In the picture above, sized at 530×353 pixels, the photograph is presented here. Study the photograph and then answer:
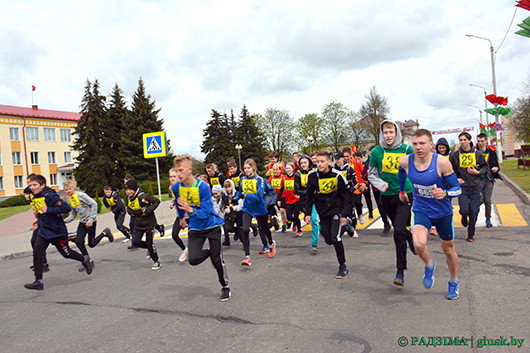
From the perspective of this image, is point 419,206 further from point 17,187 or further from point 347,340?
point 17,187

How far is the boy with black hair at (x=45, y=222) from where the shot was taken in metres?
5.97

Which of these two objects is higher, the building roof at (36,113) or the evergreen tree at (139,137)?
the building roof at (36,113)

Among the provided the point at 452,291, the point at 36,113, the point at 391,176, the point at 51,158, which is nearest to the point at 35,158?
the point at 51,158

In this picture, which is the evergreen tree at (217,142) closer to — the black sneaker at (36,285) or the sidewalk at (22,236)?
the sidewalk at (22,236)

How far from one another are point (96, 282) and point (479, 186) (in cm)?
764

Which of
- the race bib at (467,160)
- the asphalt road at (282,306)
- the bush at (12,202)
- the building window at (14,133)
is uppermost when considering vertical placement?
the building window at (14,133)

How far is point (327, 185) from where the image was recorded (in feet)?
17.7

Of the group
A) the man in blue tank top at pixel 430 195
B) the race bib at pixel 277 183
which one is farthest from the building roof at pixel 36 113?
the man in blue tank top at pixel 430 195

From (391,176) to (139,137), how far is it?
38.8 meters

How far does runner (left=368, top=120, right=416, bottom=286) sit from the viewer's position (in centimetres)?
484

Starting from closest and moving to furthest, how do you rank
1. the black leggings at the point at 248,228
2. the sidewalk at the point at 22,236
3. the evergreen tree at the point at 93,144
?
the black leggings at the point at 248,228 < the sidewalk at the point at 22,236 < the evergreen tree at the point at 93,144

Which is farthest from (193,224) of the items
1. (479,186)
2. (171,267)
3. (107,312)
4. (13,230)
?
(13,230)

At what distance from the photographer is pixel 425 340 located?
3.26 meters

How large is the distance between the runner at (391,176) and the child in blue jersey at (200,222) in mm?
2357
